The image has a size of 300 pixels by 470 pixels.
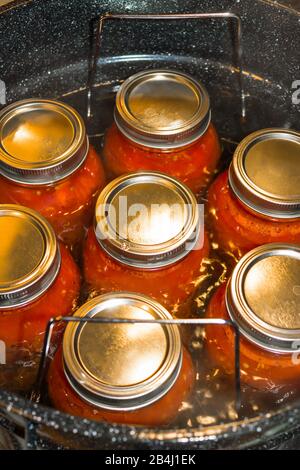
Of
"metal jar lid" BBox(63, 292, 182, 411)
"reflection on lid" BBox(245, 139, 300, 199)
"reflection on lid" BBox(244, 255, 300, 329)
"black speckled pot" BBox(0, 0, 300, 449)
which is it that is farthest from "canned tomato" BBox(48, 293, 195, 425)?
"black speckled pot" BBox(0, 0, 300, 449)

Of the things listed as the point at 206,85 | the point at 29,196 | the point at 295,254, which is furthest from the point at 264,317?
the point at 206,85

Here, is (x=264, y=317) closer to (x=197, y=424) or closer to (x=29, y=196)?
(x=197, y=424)

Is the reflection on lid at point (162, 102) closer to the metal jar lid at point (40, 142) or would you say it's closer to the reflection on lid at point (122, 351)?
the metal jar lid at point (40, 142)

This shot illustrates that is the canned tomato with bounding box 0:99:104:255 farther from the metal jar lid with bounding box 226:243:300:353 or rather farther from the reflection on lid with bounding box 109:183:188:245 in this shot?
the metal jar lid with bounding box 226:243:300:353

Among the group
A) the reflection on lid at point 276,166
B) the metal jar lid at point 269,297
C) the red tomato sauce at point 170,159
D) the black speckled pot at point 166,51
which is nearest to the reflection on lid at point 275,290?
the metal jar lid at point 269,297

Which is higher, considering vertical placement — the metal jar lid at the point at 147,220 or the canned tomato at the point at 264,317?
the metal jar lid at the point at 147,220

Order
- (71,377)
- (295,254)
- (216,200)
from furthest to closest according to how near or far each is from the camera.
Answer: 1. (216,200)
2. (295,254)
3. (71,377)

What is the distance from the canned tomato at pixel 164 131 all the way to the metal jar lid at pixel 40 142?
68mm

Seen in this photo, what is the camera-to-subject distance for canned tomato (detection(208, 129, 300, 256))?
2.79ft

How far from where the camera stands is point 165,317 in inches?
29.8

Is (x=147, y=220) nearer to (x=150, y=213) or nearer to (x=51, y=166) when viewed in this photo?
(x=150, y=213)

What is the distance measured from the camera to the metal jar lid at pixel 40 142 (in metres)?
0.86

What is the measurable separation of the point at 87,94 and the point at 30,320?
1.53 feet

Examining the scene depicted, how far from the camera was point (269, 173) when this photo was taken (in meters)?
0.89
